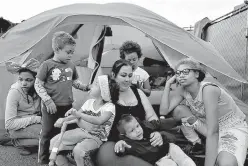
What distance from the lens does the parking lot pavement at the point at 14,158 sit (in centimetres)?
269

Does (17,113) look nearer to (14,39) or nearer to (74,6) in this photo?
(14,39)

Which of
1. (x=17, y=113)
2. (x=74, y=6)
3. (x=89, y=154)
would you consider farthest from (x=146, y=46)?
(x=89, y=154)

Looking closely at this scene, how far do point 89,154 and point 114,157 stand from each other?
17 centimetres

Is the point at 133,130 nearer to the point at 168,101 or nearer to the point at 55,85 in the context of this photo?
the point at 168,101

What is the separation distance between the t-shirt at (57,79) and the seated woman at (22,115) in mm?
392

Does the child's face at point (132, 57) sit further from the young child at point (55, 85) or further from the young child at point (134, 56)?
the young child at point (55, 85)

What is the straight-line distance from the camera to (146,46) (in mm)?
4543

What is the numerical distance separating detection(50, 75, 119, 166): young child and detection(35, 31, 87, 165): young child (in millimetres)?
383

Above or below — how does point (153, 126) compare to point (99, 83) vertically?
below

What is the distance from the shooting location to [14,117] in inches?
117

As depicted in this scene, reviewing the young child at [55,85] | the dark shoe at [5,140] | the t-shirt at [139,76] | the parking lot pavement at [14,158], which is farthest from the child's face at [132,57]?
the dark shoe at [5,140]

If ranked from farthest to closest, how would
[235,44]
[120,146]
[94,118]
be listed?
[235,44] < [94,118] < [120,146]

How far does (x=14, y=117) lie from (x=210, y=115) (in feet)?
6.01

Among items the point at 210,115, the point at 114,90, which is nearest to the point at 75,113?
the point at 114,90
